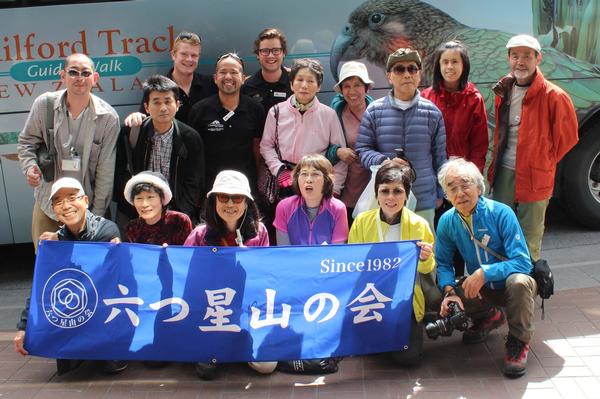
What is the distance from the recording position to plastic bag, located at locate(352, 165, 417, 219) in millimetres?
4957

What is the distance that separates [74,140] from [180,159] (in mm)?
761

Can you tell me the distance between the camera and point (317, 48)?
6277 mm

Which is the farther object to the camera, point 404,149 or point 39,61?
point 39,61

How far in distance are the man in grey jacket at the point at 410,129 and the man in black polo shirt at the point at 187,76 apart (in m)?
1.51

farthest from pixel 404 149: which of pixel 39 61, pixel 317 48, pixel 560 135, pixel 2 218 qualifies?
pixel 2 218

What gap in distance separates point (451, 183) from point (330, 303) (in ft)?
3.50

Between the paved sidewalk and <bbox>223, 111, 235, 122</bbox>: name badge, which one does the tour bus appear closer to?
<bbox>223, 111, 235, 122</bbox>: name badge

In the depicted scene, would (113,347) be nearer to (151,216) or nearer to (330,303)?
(151,216)

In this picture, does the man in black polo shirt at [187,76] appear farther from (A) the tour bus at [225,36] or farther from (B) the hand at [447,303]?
(B) the hand at [447,303]

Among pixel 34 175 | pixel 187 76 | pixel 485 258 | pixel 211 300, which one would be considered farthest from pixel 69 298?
pixel 485 258

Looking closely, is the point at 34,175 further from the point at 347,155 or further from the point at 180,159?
the point at 347,155

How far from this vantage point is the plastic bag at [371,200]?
4.96 meters

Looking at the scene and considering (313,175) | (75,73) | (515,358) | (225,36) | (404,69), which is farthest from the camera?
(225,36)

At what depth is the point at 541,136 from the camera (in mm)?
5109
